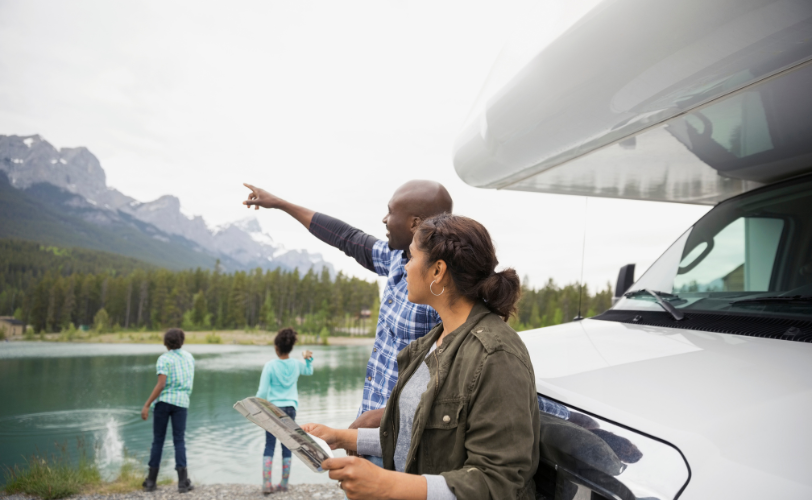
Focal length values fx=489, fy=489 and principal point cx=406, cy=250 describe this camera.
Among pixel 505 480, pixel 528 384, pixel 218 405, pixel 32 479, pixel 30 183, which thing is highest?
pixel 30 183

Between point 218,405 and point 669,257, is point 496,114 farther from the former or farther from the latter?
point 218,405

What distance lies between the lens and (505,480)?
112 cm

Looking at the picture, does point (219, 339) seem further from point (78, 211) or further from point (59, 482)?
point (78, 211)

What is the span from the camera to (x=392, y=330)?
2.13 meters

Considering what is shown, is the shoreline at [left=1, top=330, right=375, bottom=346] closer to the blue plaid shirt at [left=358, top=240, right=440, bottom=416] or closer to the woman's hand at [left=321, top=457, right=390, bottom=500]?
the blue plaid shirt at [left=358, top=240, right=440, bottom=416]

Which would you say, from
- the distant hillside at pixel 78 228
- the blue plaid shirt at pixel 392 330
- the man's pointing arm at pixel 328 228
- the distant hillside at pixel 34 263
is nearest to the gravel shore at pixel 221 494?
the man's pointing arm at pixel 328 228

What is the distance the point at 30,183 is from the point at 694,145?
133319 millimetres

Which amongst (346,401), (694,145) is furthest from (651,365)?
(346,401)

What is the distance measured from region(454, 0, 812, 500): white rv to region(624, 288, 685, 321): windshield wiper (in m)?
0.01

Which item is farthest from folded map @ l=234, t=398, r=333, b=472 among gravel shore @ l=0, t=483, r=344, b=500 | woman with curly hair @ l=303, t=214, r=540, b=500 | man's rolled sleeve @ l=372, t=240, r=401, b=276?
gravel shore @ l=0, t=483, r=344, b=500

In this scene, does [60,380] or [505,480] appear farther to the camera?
[60,380]

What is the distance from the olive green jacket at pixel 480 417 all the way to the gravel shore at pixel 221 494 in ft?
22.8

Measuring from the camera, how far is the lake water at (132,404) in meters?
14.3

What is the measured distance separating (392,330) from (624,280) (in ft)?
5.04
